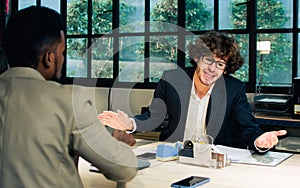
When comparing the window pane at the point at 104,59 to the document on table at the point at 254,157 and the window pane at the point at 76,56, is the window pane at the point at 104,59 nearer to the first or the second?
the window pane at the point at 76,56

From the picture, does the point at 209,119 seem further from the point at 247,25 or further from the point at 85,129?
the point at 247,25

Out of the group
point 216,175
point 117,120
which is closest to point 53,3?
point 117,120

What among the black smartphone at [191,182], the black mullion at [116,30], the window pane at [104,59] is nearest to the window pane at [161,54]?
the black mullion at [116,30]

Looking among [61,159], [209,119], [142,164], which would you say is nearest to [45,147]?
[61,159]

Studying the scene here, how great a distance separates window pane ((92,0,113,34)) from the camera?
628 cm

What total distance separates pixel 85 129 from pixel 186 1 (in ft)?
15.2

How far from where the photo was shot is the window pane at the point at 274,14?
5.10 meters

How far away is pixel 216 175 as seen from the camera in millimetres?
1978

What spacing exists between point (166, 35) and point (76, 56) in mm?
1580

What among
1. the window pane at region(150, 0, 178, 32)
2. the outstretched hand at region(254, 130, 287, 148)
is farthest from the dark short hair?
the window pane at region(150, 0, 178, 32)

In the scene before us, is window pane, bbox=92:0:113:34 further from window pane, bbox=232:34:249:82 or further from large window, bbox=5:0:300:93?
window pane, bbox=232:34:249:82

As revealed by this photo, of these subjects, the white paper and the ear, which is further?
the white paper

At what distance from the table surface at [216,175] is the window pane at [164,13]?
3.81 meters

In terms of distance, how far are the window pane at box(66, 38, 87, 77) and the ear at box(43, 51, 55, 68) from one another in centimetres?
510
